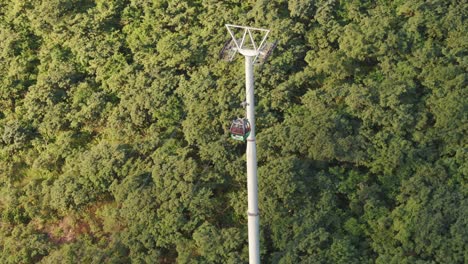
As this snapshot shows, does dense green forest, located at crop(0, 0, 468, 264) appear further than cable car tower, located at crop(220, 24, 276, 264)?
Yes

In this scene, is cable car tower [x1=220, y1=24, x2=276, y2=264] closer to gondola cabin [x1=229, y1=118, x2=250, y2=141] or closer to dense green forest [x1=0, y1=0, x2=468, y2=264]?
gondola cabin [x1=229, y1=118, x2=250, y2=141]

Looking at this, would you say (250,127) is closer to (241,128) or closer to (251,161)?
(241,128)

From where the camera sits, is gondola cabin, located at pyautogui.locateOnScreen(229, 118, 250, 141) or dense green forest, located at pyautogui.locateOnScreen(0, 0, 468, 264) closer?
gondola cabin, located at pyautogui.locateOnScreen(229, 118, 250, 141)

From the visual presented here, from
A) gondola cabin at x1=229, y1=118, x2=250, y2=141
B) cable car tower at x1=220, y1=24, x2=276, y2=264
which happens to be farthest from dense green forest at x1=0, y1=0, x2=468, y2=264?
gondola cabin at x1=229, y1=118, x2=250, y2=141

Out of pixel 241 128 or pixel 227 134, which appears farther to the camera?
pixel 227 134

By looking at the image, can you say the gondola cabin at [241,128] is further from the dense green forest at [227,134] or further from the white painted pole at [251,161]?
the dense green forest at [227,134]

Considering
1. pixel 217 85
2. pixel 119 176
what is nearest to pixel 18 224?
pixel 119 176

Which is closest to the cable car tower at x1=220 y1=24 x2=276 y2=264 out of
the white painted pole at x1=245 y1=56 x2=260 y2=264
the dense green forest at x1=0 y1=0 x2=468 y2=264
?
the white painted pole at x1=245 y1=56 x2=260 y2=264

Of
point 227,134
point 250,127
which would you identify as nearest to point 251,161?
point 250,127

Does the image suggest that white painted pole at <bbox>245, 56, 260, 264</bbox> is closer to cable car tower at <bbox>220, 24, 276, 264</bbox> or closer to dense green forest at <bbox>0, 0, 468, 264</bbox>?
→ cable car tower at <bbox>220, 24, 276, 264</bbox>
